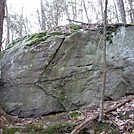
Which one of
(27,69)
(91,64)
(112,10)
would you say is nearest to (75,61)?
(91,64)

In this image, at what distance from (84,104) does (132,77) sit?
1392mm

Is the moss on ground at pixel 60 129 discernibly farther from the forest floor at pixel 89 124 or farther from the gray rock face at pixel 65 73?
the gray rock face at pixel 65 73

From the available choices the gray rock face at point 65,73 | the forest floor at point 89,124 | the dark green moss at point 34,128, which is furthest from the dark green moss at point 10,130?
the gray rock face at point 65,73

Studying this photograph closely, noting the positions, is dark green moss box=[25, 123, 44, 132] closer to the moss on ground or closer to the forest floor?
the forest floor

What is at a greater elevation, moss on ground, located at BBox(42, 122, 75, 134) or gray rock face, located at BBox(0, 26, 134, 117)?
gray rock face, located at BBox(0, 26, 134, 117)

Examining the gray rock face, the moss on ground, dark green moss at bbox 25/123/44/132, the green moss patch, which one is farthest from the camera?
the gray rock face

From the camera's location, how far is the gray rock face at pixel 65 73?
229 inches

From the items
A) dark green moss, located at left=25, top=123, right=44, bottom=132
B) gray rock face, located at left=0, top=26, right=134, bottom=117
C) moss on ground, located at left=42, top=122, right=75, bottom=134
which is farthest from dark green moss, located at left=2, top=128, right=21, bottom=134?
gray rock face, located at left=0, top=26, right=134, bottom=117

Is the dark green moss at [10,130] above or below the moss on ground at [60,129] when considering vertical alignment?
below

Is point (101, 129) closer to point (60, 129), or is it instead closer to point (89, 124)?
point (89, 124)

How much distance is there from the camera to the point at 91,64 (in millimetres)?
6086

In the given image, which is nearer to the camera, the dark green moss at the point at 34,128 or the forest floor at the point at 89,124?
the forest floor at the point at 89,124

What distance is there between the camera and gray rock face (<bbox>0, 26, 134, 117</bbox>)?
5.83 metres

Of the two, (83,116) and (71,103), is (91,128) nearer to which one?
(83,116)
